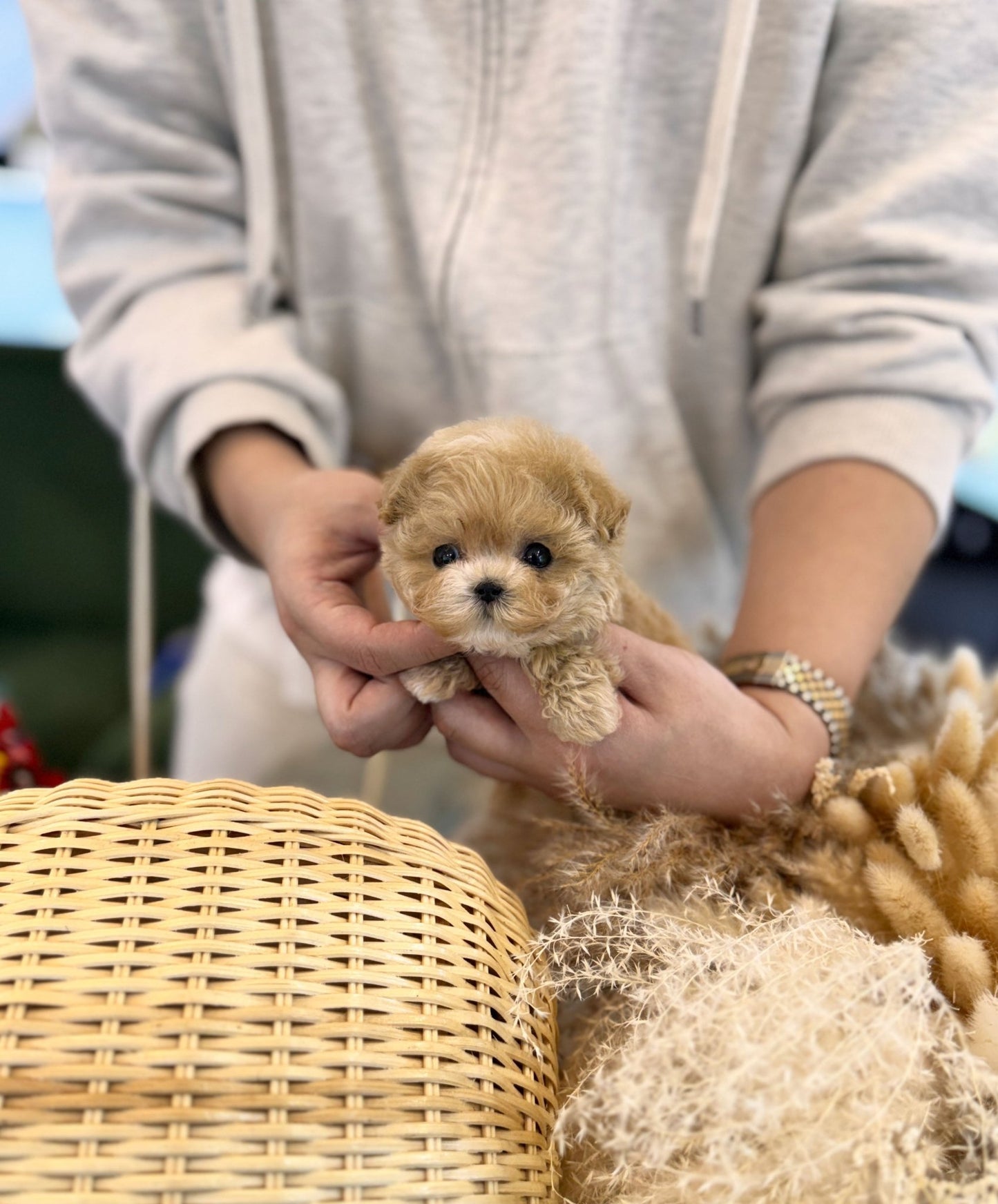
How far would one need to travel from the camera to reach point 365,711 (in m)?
0.55

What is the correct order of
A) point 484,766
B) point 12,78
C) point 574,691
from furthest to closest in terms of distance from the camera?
1. point 12,78
2. point 484,766
3. point 574,691

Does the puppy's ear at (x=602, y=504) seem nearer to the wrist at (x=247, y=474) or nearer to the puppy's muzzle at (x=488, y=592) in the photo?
the puppy's muzzle at (x=488, y=592)

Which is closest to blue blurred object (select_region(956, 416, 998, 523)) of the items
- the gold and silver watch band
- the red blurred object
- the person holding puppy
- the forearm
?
the person holding puppy

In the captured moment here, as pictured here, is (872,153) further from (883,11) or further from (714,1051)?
(714,1051)

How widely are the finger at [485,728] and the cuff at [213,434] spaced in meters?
0.33

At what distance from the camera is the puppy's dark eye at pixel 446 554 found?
46cm

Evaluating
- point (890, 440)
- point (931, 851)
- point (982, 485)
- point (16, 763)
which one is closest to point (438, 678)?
point (931, 851)

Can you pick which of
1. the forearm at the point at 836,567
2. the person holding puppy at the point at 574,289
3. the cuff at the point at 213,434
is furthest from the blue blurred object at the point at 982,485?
the cuff at the point at 213,434

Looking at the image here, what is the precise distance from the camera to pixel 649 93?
2.50ft

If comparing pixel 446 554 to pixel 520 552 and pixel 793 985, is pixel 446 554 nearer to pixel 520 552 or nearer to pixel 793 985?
pixel 520 552

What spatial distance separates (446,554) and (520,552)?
0.13 feet

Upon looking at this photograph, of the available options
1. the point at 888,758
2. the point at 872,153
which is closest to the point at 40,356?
the point at 872,153

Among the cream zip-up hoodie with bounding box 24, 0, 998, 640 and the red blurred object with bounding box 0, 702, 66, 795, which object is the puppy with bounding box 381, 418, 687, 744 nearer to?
the cream zip-up hoodie with bounding box 24, 0, 998, 640

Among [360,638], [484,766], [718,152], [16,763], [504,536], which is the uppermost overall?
[718,152]
